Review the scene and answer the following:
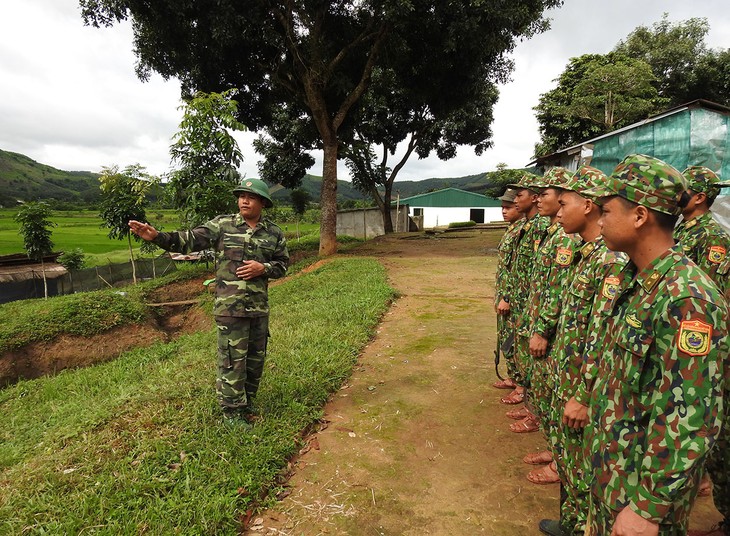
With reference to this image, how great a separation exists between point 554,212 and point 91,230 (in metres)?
44.2

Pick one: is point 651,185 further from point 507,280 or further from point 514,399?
point 514,399

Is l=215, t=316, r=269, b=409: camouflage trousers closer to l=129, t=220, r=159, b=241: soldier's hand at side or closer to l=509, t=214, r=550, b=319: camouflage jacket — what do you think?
l=129, t=220, r=159, b=241: soldier's hand at side

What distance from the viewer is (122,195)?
1030cm

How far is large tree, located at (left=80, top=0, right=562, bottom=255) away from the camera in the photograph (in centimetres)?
961

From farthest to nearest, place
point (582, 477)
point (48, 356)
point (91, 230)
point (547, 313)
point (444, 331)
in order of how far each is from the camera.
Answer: point (91, 230), point (48, 356), point (444, 331), point (547, 313), point (582, 477)

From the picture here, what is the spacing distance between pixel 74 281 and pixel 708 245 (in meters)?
15.1

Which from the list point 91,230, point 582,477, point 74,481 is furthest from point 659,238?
point 91,230

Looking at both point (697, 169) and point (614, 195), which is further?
point (697, 169)

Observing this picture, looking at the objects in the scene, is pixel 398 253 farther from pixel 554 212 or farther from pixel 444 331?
pixel 554 212

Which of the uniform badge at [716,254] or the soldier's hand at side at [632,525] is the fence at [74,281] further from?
the soldier's hand at side at [632,525]

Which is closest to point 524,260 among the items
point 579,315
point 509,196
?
point 509,196

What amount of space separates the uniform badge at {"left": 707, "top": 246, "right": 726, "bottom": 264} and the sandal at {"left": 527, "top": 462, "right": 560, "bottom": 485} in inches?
62.9

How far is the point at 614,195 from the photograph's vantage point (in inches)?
54.8

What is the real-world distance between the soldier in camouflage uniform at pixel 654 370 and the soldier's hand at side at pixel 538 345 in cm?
101
